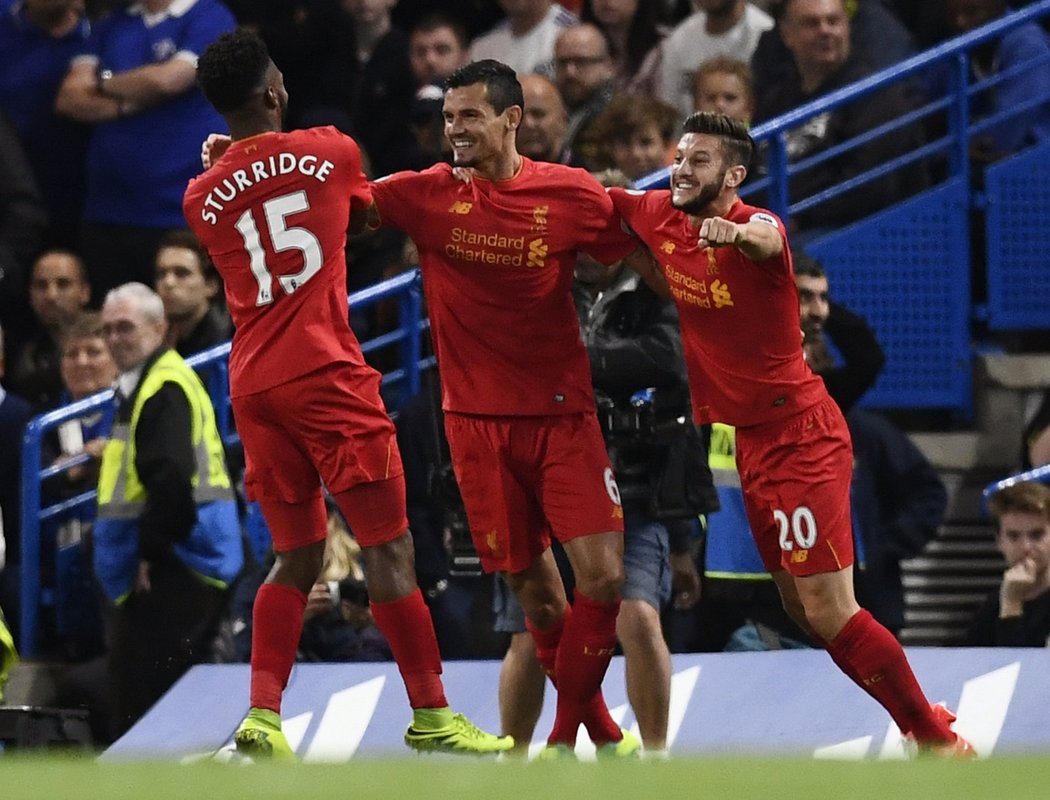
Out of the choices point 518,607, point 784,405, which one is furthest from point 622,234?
point 518,607

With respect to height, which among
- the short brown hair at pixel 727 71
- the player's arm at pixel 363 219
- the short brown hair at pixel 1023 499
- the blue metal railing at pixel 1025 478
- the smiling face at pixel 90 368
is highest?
the short brown hair at pixel 727 71

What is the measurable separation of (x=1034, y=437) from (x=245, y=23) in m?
4.94

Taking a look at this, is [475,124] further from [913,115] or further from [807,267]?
[913,115]

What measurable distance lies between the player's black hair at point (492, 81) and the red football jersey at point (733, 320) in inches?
23.5

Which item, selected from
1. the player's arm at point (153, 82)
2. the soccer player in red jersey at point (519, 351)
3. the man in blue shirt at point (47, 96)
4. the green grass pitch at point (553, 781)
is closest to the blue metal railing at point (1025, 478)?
the soccer player in red jersey at point (519, 351)

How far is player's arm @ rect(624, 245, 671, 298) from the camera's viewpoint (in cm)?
835

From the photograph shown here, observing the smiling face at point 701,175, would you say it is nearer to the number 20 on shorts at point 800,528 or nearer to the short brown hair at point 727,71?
the number 20 on shorts at point 800,528

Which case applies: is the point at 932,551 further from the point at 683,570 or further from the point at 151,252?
the point at 151,252

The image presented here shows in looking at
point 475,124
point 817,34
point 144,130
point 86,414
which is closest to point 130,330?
point 86,414

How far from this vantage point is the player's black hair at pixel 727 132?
8.16 m

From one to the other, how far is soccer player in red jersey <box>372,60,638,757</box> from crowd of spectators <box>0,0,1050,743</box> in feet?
7.01

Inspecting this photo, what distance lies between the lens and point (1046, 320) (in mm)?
11453

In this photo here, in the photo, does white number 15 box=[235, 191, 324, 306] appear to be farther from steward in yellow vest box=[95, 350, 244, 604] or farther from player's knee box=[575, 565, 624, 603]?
steward in yellow vest box=[95, 350, 244, 604]

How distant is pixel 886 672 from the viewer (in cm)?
823
